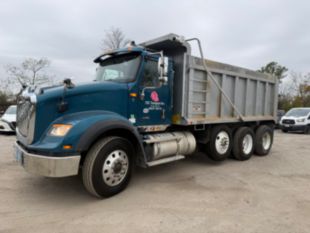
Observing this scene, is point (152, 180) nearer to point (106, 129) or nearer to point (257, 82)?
point (106, 129)

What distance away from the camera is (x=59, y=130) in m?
3.21

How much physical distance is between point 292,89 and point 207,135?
4004 cm

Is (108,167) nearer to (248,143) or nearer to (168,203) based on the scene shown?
(168,203)

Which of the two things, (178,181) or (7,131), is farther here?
(7,131)

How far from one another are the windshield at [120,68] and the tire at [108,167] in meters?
1.32

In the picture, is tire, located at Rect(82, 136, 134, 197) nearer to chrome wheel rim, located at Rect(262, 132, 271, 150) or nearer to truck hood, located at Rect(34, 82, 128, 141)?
truck hood, located at Rect(34, 82, 128, 141)

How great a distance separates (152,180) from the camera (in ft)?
14.8

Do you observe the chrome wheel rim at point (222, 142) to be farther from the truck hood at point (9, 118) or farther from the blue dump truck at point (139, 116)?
the truck hood at point (9, 118)

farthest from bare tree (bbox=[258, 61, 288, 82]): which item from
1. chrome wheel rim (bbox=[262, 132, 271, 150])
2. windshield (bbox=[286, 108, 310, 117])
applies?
chrome wheel rim (bbox=[262, 132, 271, 150])

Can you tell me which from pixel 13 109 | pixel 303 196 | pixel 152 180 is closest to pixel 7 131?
pixel 13 109

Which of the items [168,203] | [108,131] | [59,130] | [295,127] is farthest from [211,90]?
[295,127]

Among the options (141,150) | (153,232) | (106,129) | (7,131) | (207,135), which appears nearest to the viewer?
(153,232)

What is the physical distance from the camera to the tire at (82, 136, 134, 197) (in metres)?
3.35

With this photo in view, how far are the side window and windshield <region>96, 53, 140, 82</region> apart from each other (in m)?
0.20
